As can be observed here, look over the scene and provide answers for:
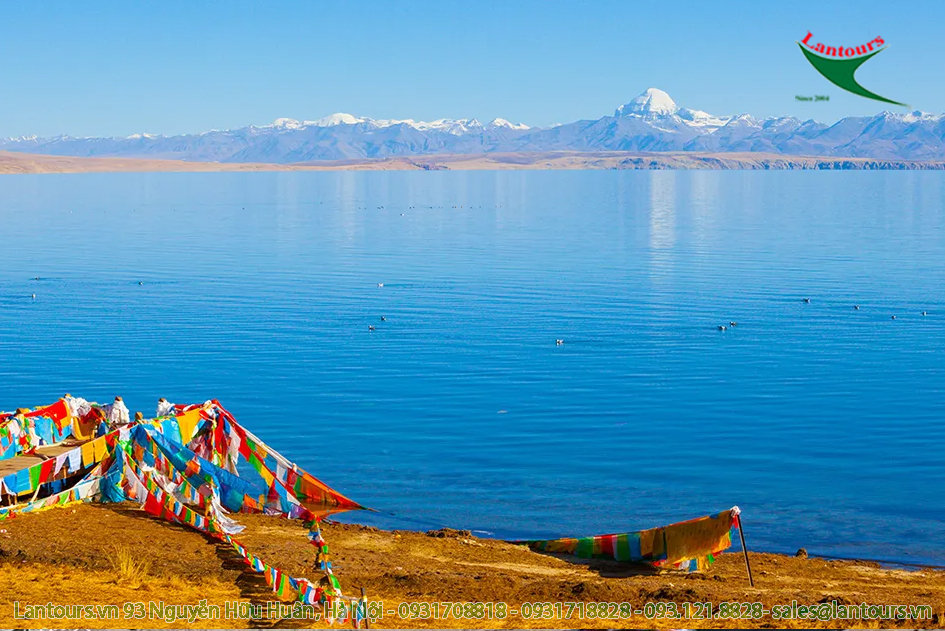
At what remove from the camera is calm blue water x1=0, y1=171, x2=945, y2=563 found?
30.9 metres

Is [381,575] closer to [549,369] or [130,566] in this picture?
[130,566]

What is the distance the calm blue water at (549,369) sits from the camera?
30906 mm

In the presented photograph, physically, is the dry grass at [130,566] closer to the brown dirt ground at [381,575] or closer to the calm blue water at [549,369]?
the brown dirt ground at [381,575]

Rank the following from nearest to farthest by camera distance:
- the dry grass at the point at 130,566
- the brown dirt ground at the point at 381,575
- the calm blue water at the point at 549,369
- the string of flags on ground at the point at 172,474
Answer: the brown dirt ground at the point at 381,575
the dry grass at the point at 130,566
the string of flags on ground at the point at 172,474
the calm blue water at the point at 549,369

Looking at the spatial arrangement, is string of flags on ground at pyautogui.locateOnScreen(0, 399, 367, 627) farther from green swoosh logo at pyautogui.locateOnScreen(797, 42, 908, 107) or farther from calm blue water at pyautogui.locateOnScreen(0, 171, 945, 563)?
green swoosh logo at pyautogui.locateOnScreen(797, 42, 908, 107)

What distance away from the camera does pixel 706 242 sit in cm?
10150

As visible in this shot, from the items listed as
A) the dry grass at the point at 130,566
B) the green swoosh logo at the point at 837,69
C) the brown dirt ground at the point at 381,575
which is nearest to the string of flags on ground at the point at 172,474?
the brown dirt ground at the point at 381,575

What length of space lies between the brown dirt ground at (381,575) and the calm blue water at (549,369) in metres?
3.59

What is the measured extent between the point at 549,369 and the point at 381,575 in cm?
2458

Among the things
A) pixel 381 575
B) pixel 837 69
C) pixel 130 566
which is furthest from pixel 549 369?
pixel 130 566

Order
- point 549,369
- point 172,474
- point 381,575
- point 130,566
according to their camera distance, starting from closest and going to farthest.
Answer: point 130,566 → point 381,575 → point 172,474 → point 549,369

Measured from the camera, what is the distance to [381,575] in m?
21.2

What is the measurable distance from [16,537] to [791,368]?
103ft

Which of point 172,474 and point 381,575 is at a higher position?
point 172,474
